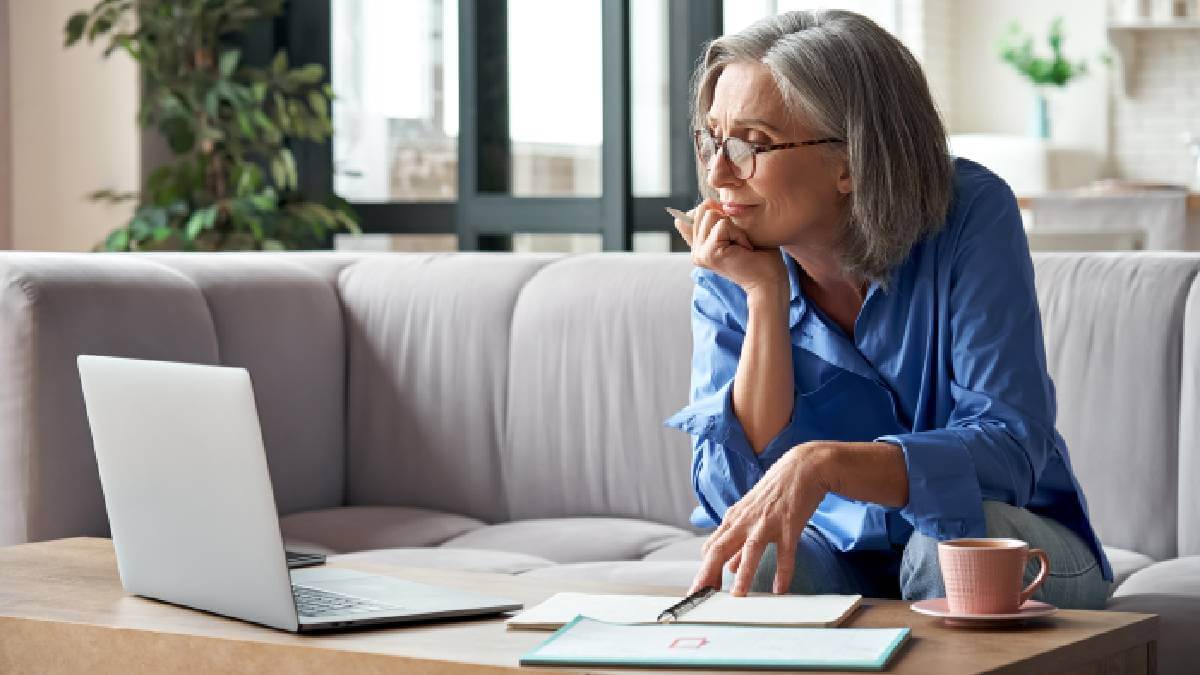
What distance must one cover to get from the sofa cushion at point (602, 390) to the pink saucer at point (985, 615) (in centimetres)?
149

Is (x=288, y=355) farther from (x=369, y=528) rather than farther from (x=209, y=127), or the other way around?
(x=209, y=127)

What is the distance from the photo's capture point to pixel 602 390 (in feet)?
9.72

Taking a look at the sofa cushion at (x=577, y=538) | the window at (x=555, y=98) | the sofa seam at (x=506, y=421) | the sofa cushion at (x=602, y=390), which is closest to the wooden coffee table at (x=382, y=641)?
the sofa cushion at (x=577, y=538)

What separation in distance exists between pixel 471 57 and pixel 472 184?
351 millimetres

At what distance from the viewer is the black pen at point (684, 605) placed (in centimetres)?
134

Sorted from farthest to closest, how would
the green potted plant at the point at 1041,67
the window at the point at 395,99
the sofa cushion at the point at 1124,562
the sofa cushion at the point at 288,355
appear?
the green potted plant at the point at 1041,67 → the window at the point at 395,99 → the sofa cushion at the point at 288,355 → the sofa cushion at the point at 1124,562

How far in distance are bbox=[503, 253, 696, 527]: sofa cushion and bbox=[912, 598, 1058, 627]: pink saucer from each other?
1490 millimetres

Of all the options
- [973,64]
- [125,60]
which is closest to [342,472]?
[125,60]

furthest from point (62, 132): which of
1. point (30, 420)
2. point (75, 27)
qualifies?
point (30, 420)

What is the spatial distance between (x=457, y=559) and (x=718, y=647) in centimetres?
139

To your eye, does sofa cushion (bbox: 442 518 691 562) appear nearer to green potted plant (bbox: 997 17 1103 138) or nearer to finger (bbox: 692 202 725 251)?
finger (bbox: 692 202 725 251)

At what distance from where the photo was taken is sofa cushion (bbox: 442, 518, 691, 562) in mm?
2639

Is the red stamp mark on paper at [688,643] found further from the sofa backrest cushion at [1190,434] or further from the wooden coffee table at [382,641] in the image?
the sofa backrest cushion at [1190,434]

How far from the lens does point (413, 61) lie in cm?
479
